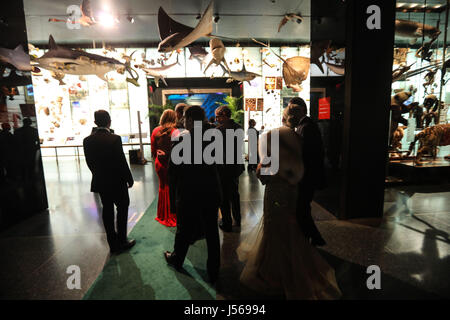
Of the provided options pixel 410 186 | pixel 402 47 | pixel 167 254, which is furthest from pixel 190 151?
pixel 402 47

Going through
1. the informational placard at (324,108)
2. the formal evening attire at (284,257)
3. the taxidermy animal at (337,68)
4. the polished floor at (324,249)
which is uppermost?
the taxidermy animal at (337,68)

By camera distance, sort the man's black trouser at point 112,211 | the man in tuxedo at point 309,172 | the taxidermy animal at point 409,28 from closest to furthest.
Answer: the man in tuxedo at point 309,172, the man's black trouser at point 112,211, the taxidermy animal at point 409,28

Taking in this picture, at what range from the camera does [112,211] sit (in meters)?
2.54

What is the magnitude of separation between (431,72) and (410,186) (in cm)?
275

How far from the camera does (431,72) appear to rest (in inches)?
205

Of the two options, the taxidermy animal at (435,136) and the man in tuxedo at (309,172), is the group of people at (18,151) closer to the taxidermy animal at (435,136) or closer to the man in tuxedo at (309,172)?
the man in tuxedo at (309,172)

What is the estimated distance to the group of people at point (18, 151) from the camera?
3383 millimetres

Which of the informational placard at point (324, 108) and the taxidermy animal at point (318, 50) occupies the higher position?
the taxidermy animal at point (318, 50)

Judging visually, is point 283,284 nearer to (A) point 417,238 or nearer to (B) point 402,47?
(A) point 417,238

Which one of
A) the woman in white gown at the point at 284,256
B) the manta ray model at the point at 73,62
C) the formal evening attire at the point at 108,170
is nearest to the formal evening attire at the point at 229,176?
the woman in white gown at the point at 284,256

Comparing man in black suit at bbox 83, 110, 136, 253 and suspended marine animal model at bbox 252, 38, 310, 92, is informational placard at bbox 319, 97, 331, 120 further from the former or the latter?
man in black suit at bbox 83, 110, 136, 253

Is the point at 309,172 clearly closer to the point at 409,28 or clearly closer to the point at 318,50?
the point at 318,50

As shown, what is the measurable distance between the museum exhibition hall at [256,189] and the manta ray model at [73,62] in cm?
3
